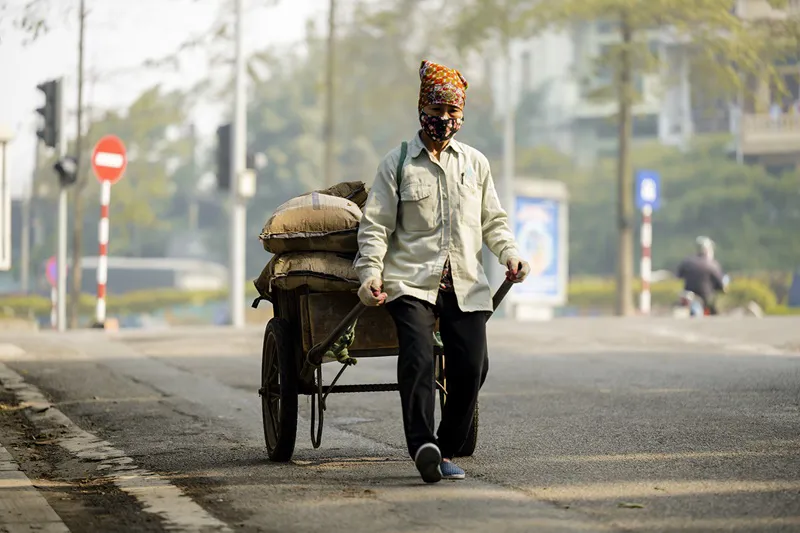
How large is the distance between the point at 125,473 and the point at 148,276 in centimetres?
6119

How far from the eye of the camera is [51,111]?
2198 cm

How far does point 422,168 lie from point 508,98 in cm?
3963

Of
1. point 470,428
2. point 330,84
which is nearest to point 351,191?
point 470,428

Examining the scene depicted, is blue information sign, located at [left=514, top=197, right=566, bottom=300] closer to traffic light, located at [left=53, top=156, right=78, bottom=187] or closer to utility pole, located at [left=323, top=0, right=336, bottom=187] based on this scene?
utility pole, located at [left=323, top=0, right=336, bottom=187]

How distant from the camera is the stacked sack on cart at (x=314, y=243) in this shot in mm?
7121

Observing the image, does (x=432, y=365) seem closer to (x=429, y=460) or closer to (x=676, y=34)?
(x=429, y=460)

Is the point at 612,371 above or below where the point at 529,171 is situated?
below

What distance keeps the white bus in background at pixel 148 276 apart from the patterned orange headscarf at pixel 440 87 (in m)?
60.6

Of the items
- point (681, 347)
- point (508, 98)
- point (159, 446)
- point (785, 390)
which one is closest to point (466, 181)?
point (159, 446)

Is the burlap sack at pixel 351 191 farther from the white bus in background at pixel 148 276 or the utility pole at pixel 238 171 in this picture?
the white bus in background at pixel 148 276

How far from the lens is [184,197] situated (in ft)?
271

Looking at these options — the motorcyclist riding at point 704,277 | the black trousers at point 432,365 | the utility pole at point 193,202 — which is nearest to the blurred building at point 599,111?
the utility pole at point 193,202

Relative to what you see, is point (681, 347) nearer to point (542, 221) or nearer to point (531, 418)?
point (531, 418)

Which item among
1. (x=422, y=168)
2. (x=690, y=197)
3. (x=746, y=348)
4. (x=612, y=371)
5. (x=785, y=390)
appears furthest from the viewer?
(x=690, y=197)
